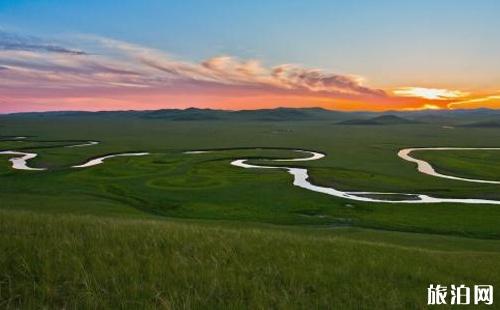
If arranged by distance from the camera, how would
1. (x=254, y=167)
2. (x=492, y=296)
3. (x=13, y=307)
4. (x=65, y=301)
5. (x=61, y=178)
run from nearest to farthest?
(x=13, y=307) < (x=65, y=301) < (x=492, y=296) < (x=61, y=178) < (x=254, y=167)

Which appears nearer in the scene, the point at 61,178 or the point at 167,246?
the point at 167,246

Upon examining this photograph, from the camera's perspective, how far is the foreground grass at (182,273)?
6.27 meters

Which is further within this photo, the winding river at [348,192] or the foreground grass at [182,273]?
the winding river at [348,192]

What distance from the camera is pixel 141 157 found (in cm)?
9381

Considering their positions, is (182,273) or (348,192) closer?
(182,273)

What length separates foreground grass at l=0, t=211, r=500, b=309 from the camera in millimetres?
6266

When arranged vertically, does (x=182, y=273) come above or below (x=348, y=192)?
above

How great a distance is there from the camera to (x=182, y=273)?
7.28 meters

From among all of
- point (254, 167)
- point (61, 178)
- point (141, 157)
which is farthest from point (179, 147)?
point (61, 178)

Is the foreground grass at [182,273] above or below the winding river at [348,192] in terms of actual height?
above

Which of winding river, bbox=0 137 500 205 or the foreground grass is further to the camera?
winding river, bbox=0 137 500 205

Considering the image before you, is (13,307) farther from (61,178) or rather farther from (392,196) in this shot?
(61,178)

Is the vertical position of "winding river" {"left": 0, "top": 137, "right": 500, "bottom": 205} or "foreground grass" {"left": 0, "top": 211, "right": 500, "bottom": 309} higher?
"foreground grass" {"left": 0, "top": 211, "right": 500, "bottom": 309}

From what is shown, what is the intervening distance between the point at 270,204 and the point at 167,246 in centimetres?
4161
